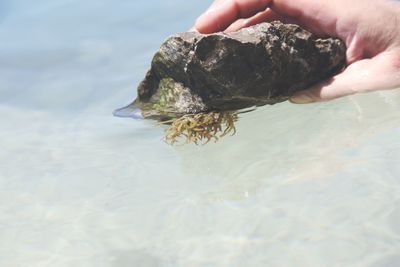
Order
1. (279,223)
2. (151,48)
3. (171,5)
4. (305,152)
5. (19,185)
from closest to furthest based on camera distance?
1. (279,223)
2. (305,152)
3. (19,185)
4. (151,48)
5. (171,5)

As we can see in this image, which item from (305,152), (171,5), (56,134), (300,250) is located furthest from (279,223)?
(171,5)

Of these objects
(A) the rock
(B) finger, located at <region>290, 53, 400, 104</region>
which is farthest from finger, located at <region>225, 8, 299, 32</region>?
(B) finger, located at <region>290, 53, 400, 104</region>

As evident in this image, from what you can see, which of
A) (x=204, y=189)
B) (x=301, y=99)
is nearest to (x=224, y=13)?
(x=301, y=99)

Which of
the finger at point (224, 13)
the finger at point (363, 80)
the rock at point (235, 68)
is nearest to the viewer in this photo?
the rock at point (235, 68)

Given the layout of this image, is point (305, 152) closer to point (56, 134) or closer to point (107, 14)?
point (56, 134)

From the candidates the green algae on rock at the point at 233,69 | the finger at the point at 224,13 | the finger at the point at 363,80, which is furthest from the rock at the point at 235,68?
the finger at the point at 224,13

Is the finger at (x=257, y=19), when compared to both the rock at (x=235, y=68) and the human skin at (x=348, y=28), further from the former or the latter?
the rock at (x=235, y=68)
